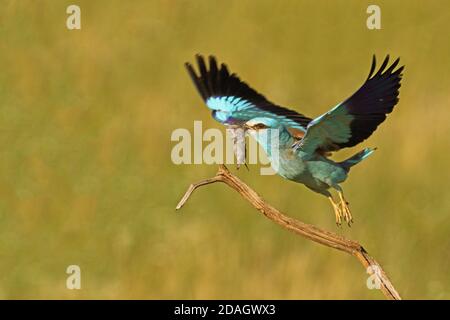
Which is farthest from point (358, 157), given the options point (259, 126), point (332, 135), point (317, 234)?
point (317, 234)

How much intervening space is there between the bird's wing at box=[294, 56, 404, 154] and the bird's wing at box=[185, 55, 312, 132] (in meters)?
0.59

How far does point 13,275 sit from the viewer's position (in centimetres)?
946

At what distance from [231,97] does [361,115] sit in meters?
1.06

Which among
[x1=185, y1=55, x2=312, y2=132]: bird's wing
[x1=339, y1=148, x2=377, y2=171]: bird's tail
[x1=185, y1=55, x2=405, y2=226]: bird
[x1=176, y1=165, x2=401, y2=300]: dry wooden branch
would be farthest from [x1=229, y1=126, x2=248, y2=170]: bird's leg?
[x1=176, y1=165, x2=401, y2=300]: dry wooden branch

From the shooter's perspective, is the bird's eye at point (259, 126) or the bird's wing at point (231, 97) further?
the bird's wing at point (231, 97)

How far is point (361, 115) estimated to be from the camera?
7.42 metres

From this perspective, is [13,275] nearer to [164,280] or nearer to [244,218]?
[164,280]

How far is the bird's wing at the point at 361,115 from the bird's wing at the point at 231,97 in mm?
595

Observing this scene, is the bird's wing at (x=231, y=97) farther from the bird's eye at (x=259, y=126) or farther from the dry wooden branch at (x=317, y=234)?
the dry wooden branch at (x=317, y=234)

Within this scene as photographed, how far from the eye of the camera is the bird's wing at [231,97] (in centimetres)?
813

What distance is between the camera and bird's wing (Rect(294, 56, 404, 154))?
7402 mm

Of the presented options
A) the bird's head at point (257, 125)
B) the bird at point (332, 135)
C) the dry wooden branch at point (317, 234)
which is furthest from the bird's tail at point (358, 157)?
the dry wooden branch at point (317, 234)

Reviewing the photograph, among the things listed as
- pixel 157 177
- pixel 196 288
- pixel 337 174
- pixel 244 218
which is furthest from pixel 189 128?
pixel 337 174

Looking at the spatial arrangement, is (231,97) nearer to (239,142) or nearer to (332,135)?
(239,142)
